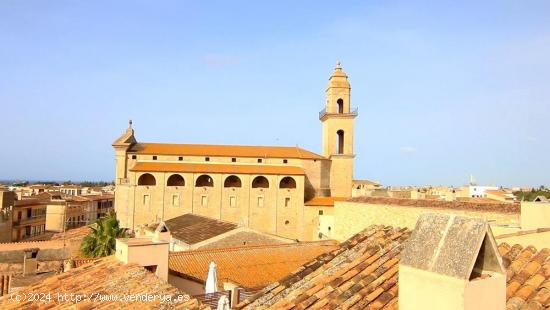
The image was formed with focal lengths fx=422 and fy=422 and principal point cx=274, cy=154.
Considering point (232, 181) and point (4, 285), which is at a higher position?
point (232, 181)

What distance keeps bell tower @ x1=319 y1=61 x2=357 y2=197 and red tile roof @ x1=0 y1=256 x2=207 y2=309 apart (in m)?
36.7

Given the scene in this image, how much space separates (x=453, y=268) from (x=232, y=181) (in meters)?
42.7

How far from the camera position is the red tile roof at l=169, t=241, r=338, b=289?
55.4 feet

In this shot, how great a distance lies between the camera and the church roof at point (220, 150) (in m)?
43.4

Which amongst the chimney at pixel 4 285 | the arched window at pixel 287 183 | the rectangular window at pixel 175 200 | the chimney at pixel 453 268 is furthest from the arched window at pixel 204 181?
the chimney at pixel 453 268

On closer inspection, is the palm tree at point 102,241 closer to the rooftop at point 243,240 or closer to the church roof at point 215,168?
the rooftop at point 243,240

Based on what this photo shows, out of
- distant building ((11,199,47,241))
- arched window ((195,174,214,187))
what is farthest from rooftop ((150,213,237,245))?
distant building ((11,199,47,241))

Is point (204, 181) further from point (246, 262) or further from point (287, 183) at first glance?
point (246, 262)

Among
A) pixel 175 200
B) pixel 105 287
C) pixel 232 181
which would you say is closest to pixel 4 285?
pixel 105 287

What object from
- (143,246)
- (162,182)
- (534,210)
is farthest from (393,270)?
(162,182)

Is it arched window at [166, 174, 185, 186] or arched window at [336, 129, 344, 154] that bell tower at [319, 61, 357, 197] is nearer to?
arched window at [336, 129, 344, 154]

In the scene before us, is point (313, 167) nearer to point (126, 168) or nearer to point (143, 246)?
point (126, 168)

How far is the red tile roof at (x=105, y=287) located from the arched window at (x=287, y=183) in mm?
32655

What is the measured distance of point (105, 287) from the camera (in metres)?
9.60
